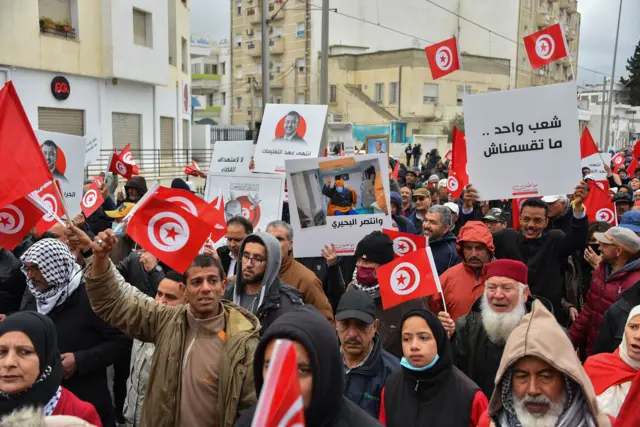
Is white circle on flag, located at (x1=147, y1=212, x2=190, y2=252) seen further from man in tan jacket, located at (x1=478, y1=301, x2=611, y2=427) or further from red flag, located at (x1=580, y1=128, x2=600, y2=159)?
red flag, located at (x1=580, y1=128, x2=600, y2=159)

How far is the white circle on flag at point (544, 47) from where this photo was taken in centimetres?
1091

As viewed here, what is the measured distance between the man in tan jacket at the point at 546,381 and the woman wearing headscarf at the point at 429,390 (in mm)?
627

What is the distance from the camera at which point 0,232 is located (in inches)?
194

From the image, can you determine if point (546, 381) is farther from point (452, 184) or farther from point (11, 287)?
point (452, 184)

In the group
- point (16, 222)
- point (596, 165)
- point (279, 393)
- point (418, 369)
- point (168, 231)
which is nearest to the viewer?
point (279, 393)

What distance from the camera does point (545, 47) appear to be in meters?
11.0

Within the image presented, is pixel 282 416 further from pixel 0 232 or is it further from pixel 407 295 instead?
pixel 0 232

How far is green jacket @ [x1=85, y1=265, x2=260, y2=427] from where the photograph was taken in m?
3.33

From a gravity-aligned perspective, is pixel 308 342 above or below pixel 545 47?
below

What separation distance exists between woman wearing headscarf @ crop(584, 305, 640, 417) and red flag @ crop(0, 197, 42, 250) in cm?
396

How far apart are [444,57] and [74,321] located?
421 inches

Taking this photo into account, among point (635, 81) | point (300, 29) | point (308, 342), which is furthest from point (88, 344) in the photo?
point (635, 81)

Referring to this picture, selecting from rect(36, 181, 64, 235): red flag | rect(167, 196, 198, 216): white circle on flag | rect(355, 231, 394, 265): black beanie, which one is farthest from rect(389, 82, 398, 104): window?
rect(167, 196, 198, 216): white circle on flag

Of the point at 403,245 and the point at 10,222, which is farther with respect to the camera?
the point at 403,245
